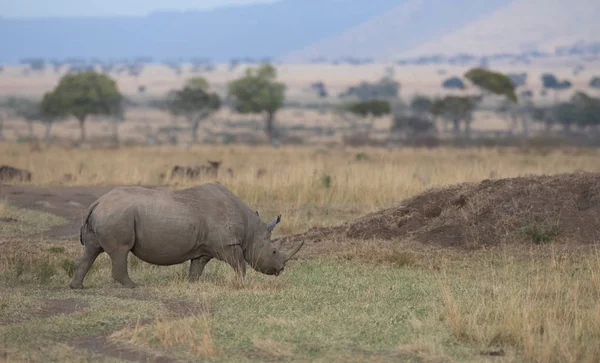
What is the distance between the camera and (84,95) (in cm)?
5756

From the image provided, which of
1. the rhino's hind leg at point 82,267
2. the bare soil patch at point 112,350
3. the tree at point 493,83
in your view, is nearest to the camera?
the bare soil patch at point 112,350

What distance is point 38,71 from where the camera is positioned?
178m

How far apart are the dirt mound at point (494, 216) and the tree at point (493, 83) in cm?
4495

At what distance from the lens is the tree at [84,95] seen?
2259 inches

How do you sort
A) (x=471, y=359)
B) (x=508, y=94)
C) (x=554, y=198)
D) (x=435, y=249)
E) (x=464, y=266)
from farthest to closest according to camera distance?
(x=508, y=94) → (x=554, y=198) → (x=435, y=249) → (x=464, y=266) → (x=471, y=359)

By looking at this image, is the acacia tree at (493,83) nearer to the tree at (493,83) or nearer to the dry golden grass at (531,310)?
the tree at (493,83)

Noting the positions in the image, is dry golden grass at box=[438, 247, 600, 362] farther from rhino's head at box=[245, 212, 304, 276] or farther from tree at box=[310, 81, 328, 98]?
tree at box=[310, 81, 328, 98]

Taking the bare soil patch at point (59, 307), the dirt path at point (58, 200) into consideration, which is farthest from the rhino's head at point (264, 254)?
the dirt path at point (58, 200)

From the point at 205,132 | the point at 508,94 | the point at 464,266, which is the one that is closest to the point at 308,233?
the point at 464,266

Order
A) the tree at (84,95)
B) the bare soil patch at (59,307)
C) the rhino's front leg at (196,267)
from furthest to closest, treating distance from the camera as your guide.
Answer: the tree at (84,95) < the rhino's front leg at (196,267) < the bare soil patch at (59,307)

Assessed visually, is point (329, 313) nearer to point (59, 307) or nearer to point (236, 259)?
point (236, 259)

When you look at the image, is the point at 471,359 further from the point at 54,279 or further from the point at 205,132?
the point at 205,132

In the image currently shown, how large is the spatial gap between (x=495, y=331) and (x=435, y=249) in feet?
15.8

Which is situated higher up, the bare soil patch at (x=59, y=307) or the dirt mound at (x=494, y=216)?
the bare soil patch at (x=59, y=307)
